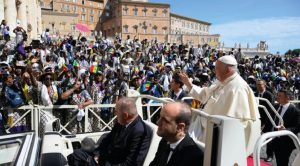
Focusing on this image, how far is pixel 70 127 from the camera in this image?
934cm

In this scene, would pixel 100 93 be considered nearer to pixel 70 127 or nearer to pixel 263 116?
pixel 70 127

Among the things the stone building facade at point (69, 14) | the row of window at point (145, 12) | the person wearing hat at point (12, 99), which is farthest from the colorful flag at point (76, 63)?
the row of window at point (145, 12)

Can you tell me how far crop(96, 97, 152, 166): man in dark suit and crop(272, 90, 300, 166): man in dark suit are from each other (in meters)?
2.78

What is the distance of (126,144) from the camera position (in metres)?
4.40

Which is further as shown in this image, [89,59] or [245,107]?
[89,59]

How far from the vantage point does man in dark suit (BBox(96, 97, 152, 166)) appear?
4242mm

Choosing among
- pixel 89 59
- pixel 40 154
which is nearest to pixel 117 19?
pixel 89 59

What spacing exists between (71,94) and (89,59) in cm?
978

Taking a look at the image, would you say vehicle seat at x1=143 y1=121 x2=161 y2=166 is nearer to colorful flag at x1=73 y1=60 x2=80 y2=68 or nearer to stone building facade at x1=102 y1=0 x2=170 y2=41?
colorful flag at x1=73 y1=60 x2=80 y2=68

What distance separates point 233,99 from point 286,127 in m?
2.66

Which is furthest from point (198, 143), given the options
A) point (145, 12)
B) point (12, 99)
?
point (145, 12)

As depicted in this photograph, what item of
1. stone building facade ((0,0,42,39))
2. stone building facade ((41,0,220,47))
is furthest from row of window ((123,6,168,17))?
stone building facade ((0,0,42,39))

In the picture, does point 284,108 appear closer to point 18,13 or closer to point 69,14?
point 18,13

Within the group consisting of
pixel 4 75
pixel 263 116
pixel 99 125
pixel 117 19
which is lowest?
pixel 99 125
